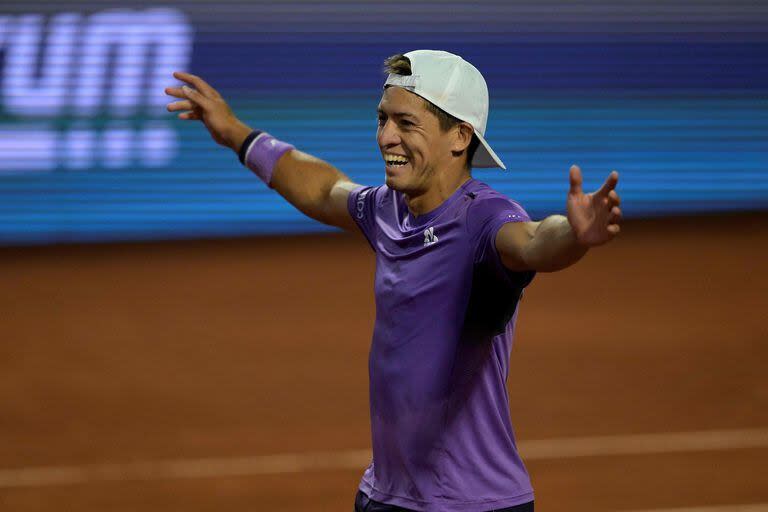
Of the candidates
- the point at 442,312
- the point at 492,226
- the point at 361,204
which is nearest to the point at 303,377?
the point at 361,204

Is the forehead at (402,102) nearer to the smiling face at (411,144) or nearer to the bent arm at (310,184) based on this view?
the smiling face at (411,144)

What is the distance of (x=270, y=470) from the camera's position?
6.60 m

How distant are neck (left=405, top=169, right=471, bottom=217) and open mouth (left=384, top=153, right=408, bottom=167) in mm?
103

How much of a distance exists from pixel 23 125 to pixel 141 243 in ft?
5.47

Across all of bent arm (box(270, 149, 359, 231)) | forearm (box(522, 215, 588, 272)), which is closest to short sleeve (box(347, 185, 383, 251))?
bent arm (box(270, 149, 359, 231))

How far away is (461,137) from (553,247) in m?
0.68

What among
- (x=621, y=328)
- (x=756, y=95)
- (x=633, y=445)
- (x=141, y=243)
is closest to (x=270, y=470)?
(x=633, y=445)

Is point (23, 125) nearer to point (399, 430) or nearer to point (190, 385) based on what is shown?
point (190, 385)

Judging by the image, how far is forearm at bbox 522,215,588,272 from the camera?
3002mm

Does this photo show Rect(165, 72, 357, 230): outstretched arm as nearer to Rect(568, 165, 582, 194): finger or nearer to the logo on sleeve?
the logo on sleeve

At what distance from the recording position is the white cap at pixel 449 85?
11.5ft

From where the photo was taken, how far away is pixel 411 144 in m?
3.52

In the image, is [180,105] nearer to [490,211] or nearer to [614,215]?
[490,211]

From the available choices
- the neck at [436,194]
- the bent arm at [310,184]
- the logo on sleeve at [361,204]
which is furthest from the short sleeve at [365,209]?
the neck at [436,194]
